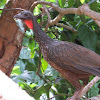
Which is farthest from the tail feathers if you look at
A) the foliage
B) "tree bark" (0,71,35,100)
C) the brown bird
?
"tree bark" (0,71,35,100)

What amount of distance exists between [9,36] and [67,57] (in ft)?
2.37

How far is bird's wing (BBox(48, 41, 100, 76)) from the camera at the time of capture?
5.05 ft

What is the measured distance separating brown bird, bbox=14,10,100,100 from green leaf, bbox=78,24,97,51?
17.4 inches

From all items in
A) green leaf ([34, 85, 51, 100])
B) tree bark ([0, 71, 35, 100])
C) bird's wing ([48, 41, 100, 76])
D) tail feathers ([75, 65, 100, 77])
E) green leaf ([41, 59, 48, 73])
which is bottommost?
green leaf ([34, 85, 51, 100])

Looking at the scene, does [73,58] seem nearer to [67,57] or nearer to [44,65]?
[67,57]

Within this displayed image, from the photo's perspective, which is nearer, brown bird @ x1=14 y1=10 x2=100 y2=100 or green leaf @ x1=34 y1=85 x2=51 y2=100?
brown bird @ x1=14 y1=10 x2=100 y2=100

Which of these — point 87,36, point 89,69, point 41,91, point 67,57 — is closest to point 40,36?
point 67,57

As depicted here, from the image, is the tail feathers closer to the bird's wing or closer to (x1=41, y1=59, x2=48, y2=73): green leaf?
the bird's wing

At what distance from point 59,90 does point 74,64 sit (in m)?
1.12

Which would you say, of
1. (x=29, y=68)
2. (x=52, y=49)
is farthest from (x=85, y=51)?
(x=29, y=68)

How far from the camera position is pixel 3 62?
200 centimetres

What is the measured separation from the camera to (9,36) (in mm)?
2025

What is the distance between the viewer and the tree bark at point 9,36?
2010 millimetres

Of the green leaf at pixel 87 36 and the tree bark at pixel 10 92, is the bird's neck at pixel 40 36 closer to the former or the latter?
the green leaf at pixel 87 36
